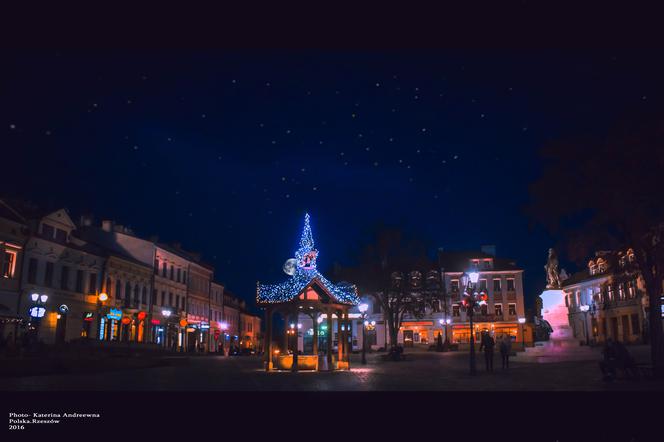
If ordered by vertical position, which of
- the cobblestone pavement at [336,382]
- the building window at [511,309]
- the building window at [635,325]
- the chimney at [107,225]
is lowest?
the cobblestone pavement at [336,382]

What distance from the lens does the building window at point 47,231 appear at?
122 feet

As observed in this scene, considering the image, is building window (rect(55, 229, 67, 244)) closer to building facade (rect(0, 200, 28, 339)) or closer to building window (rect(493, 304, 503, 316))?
building facade (rect(0, 200, 28, 339))

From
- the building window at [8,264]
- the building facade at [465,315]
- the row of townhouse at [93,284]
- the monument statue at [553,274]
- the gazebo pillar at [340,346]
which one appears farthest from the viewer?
the building facade at [465,315]

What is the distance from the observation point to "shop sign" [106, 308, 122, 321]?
44344 mm

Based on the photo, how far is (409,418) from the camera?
8758 mm

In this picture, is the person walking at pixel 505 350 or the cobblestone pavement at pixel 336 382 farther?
the person walking at pixel 505 350

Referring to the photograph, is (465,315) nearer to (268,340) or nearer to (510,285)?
(510,285)

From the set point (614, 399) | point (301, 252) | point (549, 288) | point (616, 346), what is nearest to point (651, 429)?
point (614, 399)

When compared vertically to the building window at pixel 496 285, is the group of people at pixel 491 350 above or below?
below

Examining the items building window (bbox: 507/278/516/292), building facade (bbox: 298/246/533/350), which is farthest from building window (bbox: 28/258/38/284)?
building window (bbox: 507/278/516/292)

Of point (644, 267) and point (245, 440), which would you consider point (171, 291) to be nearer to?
point (644, 267)

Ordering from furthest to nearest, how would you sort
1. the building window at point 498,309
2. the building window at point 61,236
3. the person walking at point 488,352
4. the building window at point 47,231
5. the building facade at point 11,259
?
the building window at point 498,309 → the building window at point 61,236 → the building window at point 47,231 → the building facade at point 11,259 → the person walking at point 488,352

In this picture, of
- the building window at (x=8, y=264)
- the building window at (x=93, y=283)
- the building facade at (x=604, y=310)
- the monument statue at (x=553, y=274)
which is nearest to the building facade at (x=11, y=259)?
the building window at (x=8, y=264)

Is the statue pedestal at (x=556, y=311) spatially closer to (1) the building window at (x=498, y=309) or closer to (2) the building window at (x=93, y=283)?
(1) the building window at (x=498, y=309)
